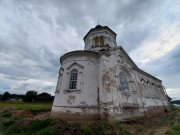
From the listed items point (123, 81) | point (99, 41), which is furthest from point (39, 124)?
point (99, 41)

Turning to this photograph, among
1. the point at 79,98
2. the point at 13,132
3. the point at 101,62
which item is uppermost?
the point at 101,62

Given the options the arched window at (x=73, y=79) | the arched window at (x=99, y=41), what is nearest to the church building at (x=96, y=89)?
the arched window at (x=73, y=79)

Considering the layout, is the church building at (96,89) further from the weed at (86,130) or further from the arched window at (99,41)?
the weed at (86,130)

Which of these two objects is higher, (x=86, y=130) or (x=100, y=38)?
(x=100, y=38)

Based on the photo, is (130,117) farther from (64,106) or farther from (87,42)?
(87,42)

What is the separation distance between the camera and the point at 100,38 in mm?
17516

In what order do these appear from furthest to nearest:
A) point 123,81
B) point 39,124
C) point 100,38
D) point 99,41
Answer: point 100,38, point 99,41, point 123,81, point 39,124

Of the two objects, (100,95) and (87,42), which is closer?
(100,95)

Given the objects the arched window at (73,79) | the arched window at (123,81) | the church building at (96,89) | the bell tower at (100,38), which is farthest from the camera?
the bell tower at (100,38)

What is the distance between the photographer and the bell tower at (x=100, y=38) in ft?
55.9

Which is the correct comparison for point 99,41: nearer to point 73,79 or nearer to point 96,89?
point 73,79

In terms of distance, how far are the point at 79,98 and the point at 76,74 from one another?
2.71m

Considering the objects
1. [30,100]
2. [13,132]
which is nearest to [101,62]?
[13,132]

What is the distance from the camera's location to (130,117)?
13.2 meters
